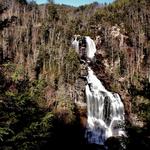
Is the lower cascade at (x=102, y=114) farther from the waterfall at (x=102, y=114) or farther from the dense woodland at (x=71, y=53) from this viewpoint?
the dense woodland at (x=71, y=53)

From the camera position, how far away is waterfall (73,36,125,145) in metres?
79.6

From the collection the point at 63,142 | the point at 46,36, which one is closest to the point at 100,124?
the point at 63,142

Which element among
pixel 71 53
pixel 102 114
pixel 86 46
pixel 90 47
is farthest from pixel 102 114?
pixel 90 47

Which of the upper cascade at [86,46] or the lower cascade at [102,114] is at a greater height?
the upper cascade at [86,46]

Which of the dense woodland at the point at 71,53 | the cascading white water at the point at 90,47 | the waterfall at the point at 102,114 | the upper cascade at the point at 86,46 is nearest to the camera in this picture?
the dense woodland at the point at 71,53

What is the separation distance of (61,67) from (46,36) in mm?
19751

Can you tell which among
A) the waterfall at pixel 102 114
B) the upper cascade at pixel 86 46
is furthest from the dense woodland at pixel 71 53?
the upper cascade at pixel 86 46

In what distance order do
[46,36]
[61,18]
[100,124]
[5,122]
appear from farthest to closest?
[61,18], [46,36], [100,124], [5,122]

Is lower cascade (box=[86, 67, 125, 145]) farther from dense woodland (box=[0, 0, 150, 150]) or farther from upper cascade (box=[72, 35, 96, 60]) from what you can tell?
upper cascade (box=[72, 35, 96, 60])

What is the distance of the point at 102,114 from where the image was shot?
82.1 m

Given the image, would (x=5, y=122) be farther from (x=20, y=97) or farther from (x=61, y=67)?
(x=61, y=67)

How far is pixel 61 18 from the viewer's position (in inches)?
5241

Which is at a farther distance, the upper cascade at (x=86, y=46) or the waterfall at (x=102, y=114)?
the upper cascade at (x=86, y=46)

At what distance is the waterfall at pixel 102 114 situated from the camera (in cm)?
7956
